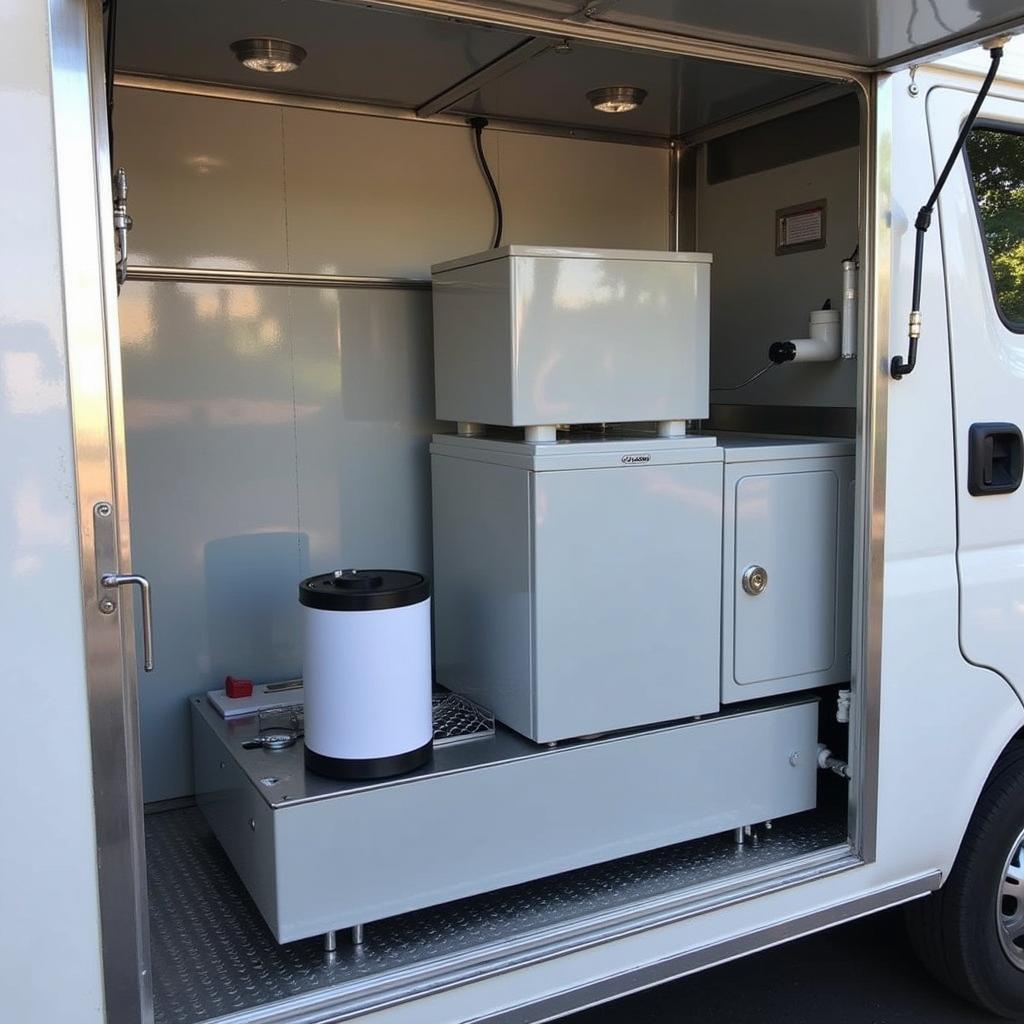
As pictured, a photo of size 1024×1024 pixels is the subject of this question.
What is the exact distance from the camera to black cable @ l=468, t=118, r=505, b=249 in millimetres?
2979

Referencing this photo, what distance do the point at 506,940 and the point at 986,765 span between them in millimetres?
1254

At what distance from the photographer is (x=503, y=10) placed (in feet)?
5.86

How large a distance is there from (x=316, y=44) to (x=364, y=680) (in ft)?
4.68

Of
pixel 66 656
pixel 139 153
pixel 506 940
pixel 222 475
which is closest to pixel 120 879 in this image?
pixel 66 656

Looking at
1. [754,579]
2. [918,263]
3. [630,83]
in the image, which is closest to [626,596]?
[754,579]

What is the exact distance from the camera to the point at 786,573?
2465mm

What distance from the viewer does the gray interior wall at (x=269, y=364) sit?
2645mm

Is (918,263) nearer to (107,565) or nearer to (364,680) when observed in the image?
(364,680)

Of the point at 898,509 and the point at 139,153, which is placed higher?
the point at 139,153

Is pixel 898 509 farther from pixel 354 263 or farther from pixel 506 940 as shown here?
pixel 354 263

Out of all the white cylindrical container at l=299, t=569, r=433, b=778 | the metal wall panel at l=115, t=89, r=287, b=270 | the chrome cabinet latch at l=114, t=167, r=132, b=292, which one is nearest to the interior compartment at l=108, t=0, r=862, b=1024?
the metal wall panel at l=115, t=89, r=287, b=270

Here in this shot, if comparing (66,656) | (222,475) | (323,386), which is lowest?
(66,656)

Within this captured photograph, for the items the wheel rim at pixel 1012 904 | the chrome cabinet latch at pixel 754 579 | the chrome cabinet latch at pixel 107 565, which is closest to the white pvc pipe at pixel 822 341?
the chrome cabinet latch at pixel 754 579

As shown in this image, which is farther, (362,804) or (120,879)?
(362,804)
